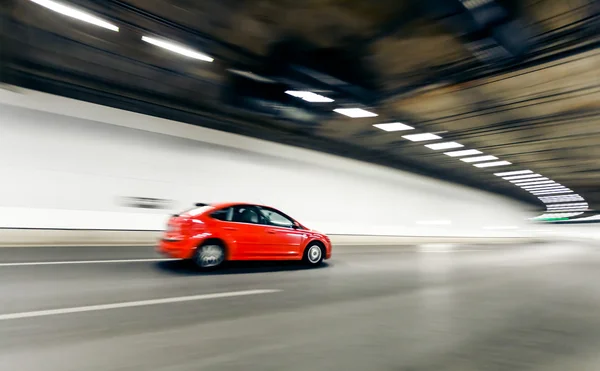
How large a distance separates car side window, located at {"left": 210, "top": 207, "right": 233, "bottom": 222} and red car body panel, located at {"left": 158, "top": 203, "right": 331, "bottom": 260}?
0.05 m

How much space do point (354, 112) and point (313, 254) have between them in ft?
19.5

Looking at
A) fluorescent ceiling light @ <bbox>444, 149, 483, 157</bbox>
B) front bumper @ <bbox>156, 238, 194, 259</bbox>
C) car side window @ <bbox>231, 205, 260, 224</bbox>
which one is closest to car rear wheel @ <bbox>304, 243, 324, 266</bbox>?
car side window @ <bbox>231, 205, 260, 224</bbox>

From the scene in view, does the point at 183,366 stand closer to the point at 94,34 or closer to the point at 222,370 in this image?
the point at 222,370

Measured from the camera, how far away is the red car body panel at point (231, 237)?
7.18 metres

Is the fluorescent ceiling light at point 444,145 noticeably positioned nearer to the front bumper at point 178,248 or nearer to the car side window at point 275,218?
the car side window at point 275,218

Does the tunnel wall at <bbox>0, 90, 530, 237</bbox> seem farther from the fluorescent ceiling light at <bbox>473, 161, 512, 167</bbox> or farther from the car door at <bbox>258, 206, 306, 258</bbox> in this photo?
the fluorescent ceiling light at <bbox>473, 161, 512, 167</bbox>

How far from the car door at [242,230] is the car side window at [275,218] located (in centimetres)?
18

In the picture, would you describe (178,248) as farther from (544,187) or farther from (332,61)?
(544,187)

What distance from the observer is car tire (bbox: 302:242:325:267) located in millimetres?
8844

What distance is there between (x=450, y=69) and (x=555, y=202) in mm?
41693

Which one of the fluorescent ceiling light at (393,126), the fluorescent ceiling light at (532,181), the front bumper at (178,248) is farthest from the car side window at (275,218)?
the fluorescent ceiling light at (532,181)

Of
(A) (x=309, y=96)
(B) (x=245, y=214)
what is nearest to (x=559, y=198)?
(A) (x=309, y=96)

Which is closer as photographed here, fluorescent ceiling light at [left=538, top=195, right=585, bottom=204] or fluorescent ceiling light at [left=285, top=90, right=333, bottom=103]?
fluorescent ceiling light at [left=285, top=90, right=333, bottom=103]

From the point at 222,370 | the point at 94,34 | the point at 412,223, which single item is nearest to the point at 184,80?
the point at 94,34
